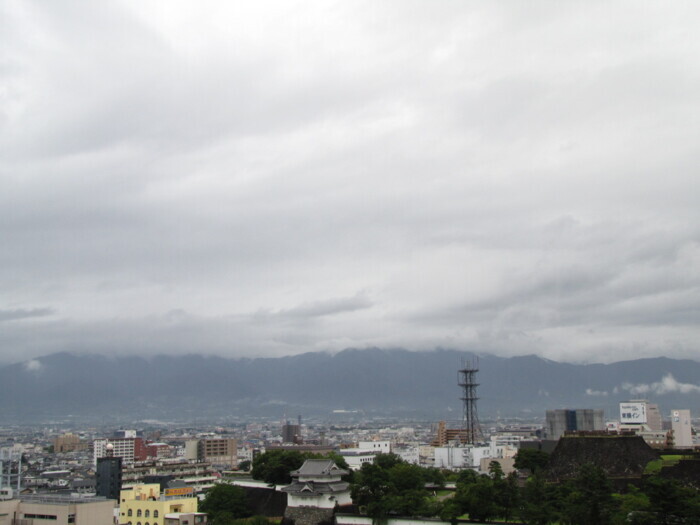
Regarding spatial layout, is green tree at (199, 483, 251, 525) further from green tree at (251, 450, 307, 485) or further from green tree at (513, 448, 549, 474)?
green tree at (513, 448, 549, 474)

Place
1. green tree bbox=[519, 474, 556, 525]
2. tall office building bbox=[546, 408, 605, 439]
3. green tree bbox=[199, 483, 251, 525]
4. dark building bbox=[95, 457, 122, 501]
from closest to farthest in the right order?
green tree bbox=[519, 474, 556, 525], green tree bbox=[199, 483, 251, 525], dark building bbox=[95, 457, 122, 501], tall office building bbox=[546, 408, 605, 439]

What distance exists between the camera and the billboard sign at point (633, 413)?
300 ft

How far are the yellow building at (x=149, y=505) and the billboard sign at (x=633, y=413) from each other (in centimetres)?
6922

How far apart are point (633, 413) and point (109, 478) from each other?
224 feet

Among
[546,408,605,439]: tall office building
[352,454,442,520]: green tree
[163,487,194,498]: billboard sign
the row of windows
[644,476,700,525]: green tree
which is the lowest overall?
[546,408,605,439]: tall office building

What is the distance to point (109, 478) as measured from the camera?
53062 millimetres

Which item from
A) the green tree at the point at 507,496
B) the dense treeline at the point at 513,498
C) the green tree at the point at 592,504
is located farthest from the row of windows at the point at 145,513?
the green tree at the point at 592,504

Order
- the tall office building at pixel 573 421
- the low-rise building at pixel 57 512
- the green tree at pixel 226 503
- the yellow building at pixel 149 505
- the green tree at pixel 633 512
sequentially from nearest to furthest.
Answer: the green tree at pixel 633 512
the low-rise building at pixel 57 512
the yellow building at pixel 149 505
the green tree at pixel 226 503
the tall office building at pixel 573 421

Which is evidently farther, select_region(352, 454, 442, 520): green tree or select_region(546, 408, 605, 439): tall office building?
select_region(546, 408, 605, 439): tall office building

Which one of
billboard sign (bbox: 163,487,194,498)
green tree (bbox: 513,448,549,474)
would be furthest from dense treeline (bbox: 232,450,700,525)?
billboard sign (bbox: 163,487,194,498)

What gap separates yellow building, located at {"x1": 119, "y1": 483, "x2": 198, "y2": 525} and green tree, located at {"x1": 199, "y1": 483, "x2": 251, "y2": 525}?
1131 millimetres

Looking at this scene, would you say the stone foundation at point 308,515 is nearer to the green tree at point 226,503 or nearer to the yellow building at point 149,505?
the green tree at point 226,503

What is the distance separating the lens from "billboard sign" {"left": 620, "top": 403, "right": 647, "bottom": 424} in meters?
91.3

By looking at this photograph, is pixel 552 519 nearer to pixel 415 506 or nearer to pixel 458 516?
pixel 458 516
